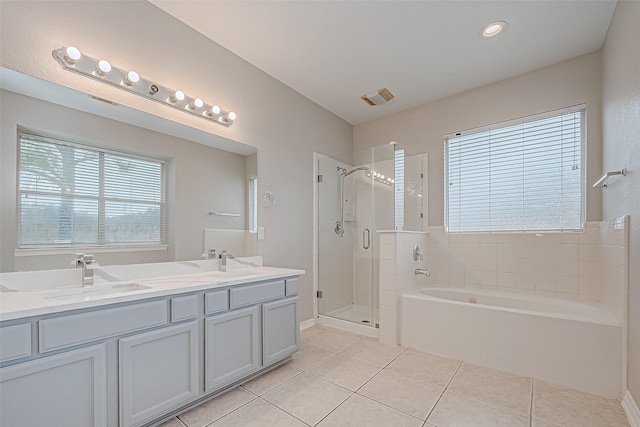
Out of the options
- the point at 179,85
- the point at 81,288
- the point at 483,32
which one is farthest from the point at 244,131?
the point at 483,32

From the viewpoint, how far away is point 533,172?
113 inches

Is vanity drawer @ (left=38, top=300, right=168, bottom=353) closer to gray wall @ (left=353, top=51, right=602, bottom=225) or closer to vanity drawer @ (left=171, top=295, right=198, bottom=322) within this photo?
vanity drawer @ (left=171, top=295, right=198, bottom=322)

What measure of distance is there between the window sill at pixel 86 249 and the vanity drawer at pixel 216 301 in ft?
1.87

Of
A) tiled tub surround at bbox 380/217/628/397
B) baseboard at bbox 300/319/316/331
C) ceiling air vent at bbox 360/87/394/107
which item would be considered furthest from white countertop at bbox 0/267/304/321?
ceiling air vent at bbox 360/87/394/107

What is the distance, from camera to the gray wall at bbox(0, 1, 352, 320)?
1.60 meters

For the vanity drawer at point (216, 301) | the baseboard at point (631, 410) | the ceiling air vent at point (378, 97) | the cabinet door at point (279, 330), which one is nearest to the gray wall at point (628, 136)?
the baseboard at point (631, 410)

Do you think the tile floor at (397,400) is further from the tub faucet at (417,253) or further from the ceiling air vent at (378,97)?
the ceiling air vent at (378,97)

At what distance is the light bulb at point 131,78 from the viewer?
1.85 meters

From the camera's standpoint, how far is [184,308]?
170 centimetres

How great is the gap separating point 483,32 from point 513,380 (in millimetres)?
2659

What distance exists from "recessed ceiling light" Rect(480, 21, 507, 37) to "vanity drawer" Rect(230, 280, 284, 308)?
2555 mm

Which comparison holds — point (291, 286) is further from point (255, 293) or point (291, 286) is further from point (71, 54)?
point (71, 54)

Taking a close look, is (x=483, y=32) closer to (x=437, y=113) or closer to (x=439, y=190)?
(x=437, y=113)

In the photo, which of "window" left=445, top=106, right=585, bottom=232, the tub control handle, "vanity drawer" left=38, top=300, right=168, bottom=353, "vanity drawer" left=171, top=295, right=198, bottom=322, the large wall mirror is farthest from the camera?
the tub control handle
